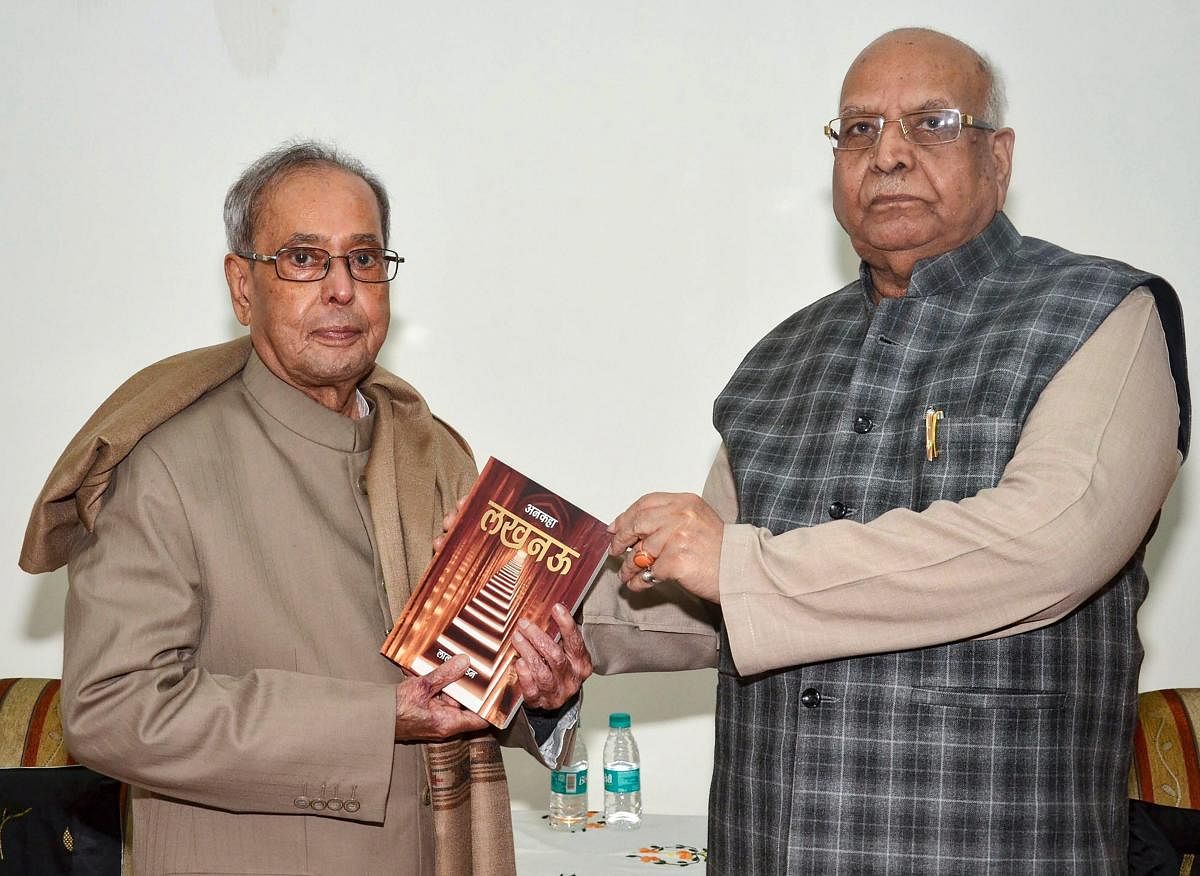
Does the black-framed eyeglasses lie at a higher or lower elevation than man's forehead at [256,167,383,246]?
lower

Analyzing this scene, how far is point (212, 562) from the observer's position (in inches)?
87.0

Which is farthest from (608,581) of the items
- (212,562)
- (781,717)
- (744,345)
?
(744,345)

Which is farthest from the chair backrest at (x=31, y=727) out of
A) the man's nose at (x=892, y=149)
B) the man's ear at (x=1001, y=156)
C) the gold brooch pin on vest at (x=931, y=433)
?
the man's ear at (x=1001, y=156)

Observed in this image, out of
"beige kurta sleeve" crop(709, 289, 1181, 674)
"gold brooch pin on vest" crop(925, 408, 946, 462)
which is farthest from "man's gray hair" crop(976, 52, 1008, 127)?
"gold brooch pin on vest" crop(925, 408, 946, 462)

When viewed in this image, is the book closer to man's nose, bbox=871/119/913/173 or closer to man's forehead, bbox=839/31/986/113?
man's nose, bbox=871/119/913/173

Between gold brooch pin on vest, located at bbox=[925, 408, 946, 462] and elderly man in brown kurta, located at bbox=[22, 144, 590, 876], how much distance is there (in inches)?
29.5

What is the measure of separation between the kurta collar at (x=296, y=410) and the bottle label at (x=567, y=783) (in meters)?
1.38

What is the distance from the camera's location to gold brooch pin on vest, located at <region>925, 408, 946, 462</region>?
2.13 metres

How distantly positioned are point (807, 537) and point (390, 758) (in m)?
0.83

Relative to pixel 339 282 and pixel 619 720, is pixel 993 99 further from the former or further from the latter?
pixel 619 720

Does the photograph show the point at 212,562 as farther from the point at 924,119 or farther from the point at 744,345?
the point at 744,345

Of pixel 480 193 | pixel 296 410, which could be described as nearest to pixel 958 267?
pixel 296 410

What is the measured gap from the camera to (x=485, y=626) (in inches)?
90.4

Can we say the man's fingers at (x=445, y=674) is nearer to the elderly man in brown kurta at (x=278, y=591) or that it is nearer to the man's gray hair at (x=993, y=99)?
the elderly man in brown kurta at (x=278, y=591)
